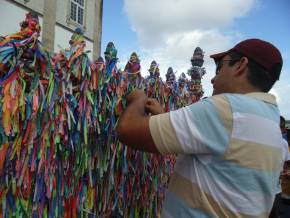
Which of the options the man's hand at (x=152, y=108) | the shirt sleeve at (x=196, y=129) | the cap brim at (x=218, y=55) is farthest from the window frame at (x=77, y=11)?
the shirt sleeve at (x=196, y=129)

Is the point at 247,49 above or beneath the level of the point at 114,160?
above

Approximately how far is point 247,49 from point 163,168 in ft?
4.09

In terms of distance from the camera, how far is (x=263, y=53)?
1254 millimetres

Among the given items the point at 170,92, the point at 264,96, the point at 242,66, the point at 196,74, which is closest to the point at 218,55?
the point at 242,66

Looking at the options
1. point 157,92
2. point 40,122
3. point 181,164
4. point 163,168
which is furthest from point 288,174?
point 40,122

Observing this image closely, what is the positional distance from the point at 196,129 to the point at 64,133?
26.8 inches

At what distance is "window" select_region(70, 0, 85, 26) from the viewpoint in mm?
12483

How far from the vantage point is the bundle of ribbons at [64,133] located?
1.36 m

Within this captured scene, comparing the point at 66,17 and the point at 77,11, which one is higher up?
the point at 77,11

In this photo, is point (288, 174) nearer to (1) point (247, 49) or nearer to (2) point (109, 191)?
(2) point (109, 191)

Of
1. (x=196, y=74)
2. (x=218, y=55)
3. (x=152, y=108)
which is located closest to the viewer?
(x=218, y=55)

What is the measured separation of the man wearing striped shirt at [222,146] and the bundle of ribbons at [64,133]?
0.42 meters

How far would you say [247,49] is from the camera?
1270 mm

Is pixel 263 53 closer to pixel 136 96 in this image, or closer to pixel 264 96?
pixel 264 96
